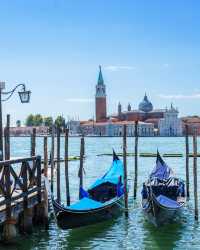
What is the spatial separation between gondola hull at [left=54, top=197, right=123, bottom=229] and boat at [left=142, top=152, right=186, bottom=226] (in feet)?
2.82

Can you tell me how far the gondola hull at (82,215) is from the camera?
11.9 meters

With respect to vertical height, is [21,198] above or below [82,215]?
above

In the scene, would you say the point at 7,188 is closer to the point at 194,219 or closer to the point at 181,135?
the point at 194,219

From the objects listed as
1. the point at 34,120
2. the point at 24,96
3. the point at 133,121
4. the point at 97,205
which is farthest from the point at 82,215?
the point at 34,120

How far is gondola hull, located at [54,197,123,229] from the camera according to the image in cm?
1187

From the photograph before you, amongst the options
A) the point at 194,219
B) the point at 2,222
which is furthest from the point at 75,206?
the point at 194,219

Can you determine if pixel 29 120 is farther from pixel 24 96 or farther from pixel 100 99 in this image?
pixel 24 96

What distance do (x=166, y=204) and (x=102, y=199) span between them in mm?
2529

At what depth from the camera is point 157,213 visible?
1289 cm

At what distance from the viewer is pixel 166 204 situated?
1340cm

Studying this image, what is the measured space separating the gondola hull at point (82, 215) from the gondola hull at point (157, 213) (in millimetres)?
1013

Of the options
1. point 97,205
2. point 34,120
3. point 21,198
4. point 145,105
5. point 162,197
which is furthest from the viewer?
point 145,105

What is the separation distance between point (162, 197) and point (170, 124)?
142227 mm

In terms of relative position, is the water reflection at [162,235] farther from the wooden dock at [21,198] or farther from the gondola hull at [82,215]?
the wooden dock at [21,198]
